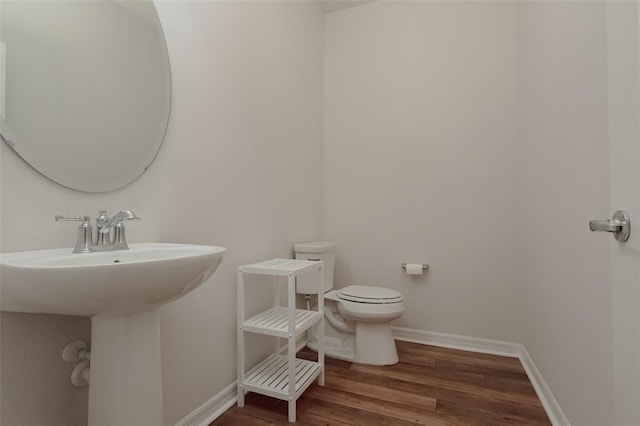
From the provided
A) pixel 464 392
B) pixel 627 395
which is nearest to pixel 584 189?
pixel 627 395

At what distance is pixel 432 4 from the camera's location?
2.34m

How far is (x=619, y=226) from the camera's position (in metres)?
0.71

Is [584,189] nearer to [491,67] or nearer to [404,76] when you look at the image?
[491,67]

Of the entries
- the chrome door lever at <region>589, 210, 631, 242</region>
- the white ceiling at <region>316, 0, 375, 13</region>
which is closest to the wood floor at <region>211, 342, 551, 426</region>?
the chrome door lever at <region>589, 210, 631, 242</region>

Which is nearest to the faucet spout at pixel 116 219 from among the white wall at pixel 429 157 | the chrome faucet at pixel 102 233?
the chrome faucet at pixel 102 233

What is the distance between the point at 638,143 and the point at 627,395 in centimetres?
53

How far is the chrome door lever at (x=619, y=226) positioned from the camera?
0.69 meters

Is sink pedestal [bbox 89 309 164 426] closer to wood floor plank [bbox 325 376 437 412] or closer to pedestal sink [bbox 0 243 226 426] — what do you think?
pedestal sink [bbox 0 243 226 426]

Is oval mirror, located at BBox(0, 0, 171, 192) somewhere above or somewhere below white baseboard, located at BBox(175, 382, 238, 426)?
above

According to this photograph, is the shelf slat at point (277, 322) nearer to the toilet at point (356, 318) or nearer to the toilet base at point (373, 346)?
the toilet at point (356, 318)

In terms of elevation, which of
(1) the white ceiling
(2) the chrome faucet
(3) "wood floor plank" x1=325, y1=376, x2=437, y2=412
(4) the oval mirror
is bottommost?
(3) "wood floor plank" x1=325, y1=376, x2=437, y2=412

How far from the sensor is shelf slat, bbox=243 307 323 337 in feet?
4.91

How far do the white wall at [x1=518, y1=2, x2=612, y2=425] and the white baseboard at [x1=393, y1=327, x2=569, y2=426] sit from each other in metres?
0.08

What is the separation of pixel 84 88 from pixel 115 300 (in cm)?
73
